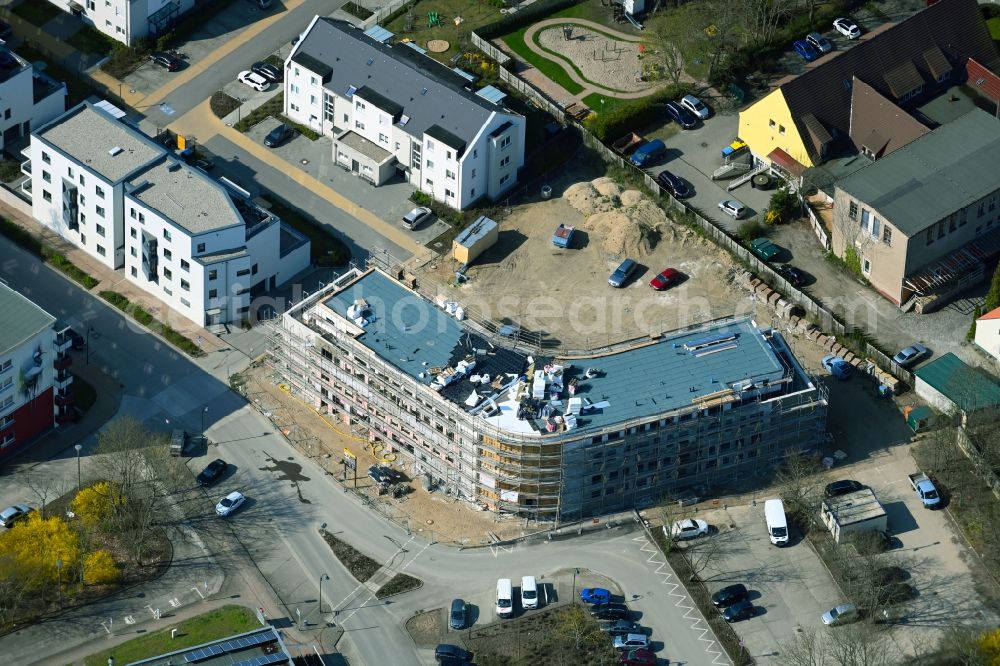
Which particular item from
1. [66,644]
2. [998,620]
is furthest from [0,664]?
[998,620]

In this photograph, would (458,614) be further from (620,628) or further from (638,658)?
(638,658)

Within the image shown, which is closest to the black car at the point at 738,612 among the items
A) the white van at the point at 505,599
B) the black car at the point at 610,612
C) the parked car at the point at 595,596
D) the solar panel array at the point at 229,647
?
the black car at the point at 610,612

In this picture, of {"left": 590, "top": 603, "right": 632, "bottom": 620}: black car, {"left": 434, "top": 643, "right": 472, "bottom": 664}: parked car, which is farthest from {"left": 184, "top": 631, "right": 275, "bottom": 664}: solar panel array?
{"left": 590, "top": 603, "right": 632, "bottom": 620}: black car

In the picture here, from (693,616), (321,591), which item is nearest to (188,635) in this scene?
(321,591)

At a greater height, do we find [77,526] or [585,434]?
[585,434]

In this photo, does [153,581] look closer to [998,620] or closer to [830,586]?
[830,586]

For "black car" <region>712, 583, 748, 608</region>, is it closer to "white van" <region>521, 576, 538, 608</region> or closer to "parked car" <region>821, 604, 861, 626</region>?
"parked car" <region>821, 604, 861, 626</region>

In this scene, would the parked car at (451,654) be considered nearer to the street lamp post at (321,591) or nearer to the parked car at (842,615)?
the street lamp post at (321,591)
